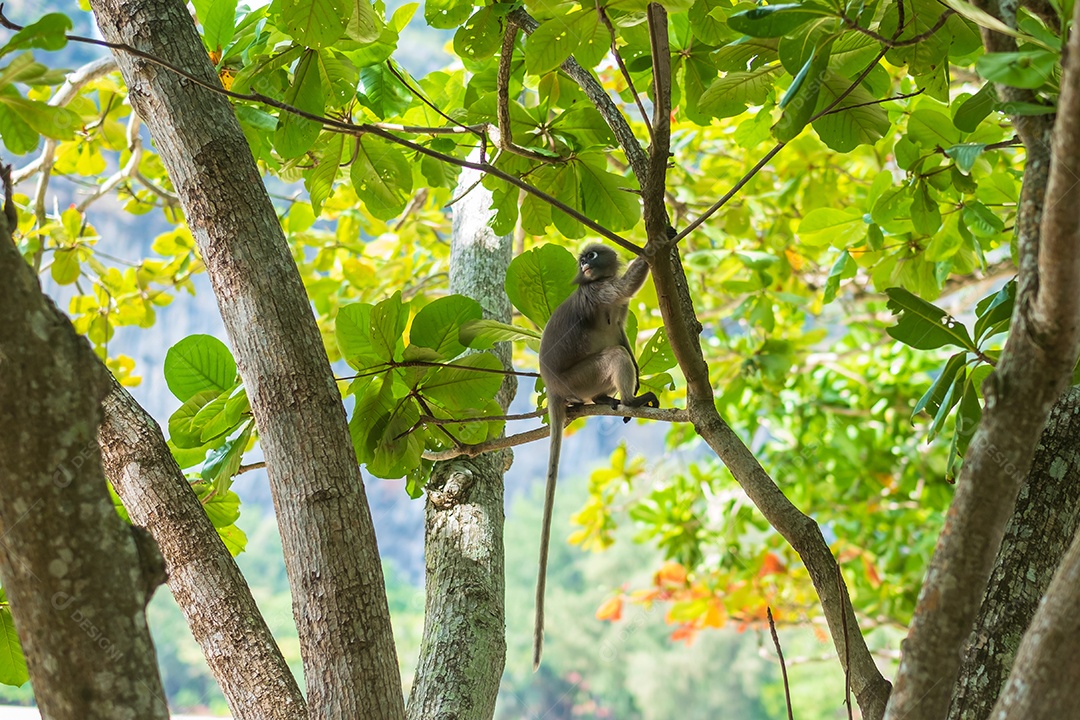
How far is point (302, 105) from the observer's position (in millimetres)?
1643

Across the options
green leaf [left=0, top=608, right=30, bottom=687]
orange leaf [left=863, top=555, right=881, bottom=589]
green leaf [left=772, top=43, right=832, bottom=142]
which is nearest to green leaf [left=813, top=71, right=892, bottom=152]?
green leaf [left=772, top=43, right=832, bottom=142]

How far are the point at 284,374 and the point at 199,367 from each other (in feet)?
1.27

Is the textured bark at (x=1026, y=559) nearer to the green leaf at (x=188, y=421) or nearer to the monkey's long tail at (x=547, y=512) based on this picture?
the monkey's long tail at (x=547, y=512)

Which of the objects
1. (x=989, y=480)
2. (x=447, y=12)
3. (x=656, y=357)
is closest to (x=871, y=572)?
(x=656, y=357)

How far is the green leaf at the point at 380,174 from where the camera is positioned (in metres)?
1.81

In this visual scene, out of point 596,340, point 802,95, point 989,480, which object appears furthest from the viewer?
point 596,340

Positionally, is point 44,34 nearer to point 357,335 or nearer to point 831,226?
point 357,335

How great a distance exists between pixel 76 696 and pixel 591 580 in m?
9.03

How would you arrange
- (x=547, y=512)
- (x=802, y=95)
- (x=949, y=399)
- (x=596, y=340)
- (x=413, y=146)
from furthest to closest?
(x=596, y=340), (x=547, y=512), (x=949, y=399), (x=802, y=95), (x=413, y=146)

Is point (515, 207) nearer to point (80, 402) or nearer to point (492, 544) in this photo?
point (492, 544)

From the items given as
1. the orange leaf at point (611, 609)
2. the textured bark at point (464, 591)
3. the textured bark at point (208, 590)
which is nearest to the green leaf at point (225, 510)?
the textured bark at point (208, 590)

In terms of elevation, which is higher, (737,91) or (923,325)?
(737,91)

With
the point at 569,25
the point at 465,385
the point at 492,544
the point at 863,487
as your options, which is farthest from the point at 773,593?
the point at 569,25

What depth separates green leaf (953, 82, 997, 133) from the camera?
1247 millimetres
